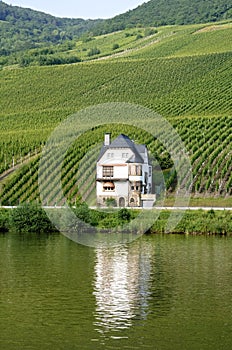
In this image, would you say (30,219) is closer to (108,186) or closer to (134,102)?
(108,186)

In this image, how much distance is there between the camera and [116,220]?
165 feet

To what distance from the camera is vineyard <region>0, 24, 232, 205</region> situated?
5938cm

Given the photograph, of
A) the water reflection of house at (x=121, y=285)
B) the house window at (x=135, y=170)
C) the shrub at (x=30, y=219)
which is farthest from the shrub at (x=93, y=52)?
the water reflection of house at (x=121, y=285)

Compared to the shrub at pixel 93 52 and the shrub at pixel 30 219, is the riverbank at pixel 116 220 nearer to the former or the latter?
the shrub at pixel 30 219

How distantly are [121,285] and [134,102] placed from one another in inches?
2557

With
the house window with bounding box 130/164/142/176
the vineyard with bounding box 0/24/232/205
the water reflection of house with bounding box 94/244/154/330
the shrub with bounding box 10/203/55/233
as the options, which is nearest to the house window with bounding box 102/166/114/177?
the house window with bounding box 130/164/142/176

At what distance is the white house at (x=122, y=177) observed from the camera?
5569 cm

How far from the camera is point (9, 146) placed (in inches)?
2874

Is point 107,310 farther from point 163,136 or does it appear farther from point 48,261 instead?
point 163,136

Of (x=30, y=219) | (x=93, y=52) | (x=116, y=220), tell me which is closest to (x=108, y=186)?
(x=116, y=220)

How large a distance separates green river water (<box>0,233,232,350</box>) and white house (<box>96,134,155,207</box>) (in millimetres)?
12242

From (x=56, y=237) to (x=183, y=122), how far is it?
99.5ft

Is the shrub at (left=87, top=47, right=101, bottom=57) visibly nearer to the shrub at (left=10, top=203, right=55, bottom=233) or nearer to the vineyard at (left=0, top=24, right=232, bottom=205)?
the vineyard at (left=0, top=24, right=232, bottom=205)

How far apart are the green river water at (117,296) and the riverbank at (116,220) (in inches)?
180
